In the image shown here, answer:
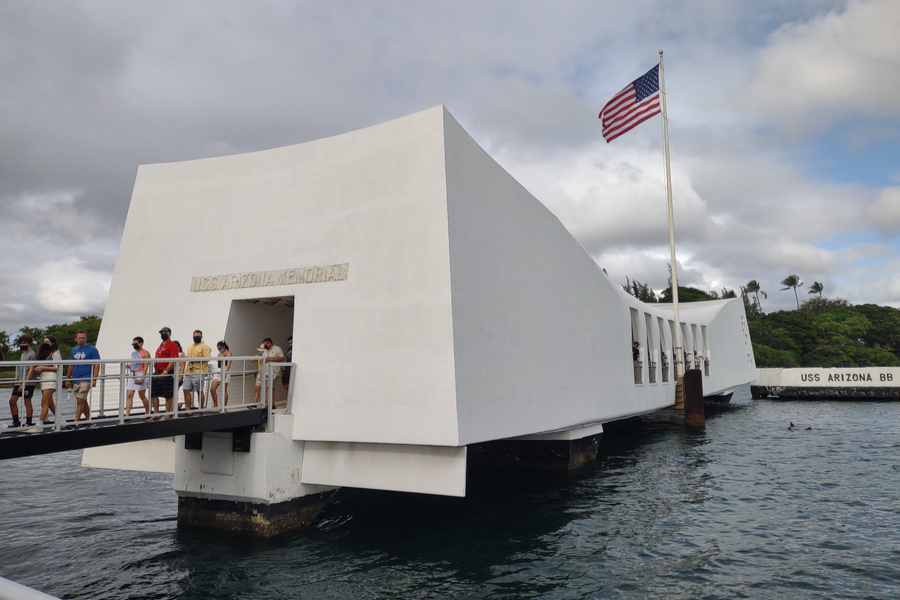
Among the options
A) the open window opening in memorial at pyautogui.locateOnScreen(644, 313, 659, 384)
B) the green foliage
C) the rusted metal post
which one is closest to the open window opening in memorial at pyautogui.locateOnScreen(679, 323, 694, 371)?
the rusted metal post

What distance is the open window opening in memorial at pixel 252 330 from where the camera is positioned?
13070mm

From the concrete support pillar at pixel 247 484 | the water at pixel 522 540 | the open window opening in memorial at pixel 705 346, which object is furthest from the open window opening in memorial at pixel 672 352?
the concrete support pillar at pixel 247 484

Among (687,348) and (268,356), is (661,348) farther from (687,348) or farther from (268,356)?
(268,356)

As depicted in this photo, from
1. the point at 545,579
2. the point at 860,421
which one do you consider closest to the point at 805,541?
the point at 545,579

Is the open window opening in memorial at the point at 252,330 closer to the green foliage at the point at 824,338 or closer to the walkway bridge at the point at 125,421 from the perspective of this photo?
the walkway bridge at the point at 125,421

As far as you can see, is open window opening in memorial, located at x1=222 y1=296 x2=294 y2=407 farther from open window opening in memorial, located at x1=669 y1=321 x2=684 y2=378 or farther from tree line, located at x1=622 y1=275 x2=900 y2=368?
tree line, located at x1=622 y1=275 x2=900 y2=368

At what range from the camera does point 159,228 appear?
13883 mm

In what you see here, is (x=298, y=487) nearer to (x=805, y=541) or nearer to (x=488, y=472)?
(x=488, y=472)

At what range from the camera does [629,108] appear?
1952 centimetres

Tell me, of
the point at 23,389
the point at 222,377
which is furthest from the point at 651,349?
the point at 23,389

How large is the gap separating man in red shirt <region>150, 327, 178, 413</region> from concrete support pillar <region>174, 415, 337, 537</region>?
1.27 metres

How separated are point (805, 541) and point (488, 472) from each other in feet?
27.3

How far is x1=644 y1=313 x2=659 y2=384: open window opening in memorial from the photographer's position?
2305cm

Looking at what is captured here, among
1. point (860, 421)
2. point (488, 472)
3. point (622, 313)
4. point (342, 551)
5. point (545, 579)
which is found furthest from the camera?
point (860, 421)
